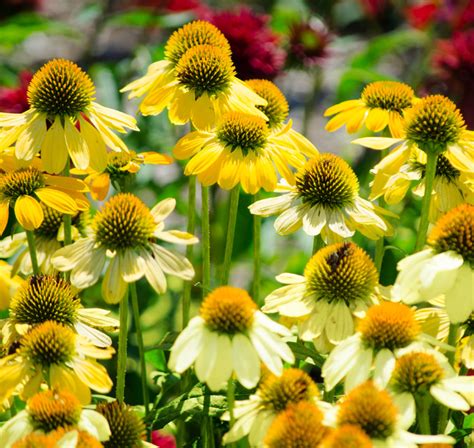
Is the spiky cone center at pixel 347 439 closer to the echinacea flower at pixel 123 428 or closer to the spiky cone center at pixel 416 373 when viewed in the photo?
the spiky cone center at pixel 416 373

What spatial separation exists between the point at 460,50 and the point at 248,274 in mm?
861

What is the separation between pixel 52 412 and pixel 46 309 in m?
0.18

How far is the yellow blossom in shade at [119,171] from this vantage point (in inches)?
42.4

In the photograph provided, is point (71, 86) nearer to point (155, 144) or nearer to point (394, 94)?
point (394, 94)

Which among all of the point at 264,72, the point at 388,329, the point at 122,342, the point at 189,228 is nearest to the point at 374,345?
the point at 388,329

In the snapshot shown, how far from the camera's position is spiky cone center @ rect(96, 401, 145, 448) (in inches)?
31.9

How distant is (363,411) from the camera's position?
0.70 m

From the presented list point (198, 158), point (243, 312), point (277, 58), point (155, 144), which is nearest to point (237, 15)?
point (277, 58)

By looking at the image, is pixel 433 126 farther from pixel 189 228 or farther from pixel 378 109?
pixel 189 228

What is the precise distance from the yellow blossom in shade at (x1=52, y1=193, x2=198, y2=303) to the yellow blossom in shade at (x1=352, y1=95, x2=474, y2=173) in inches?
10.1

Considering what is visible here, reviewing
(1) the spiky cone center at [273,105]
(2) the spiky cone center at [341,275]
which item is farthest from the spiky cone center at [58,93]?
(2) the spiky cone center at [341,275]

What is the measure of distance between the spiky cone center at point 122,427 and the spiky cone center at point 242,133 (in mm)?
319

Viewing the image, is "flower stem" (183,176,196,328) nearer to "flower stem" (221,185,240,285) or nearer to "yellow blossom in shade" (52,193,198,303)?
"flower stem" (221,185,240,285)

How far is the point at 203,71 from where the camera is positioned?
1068 mm
